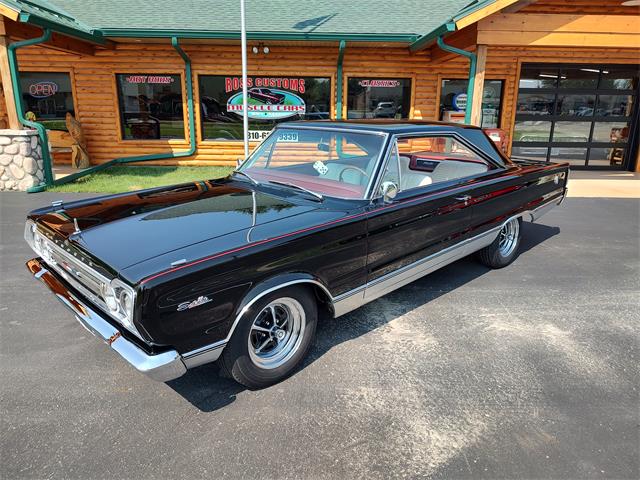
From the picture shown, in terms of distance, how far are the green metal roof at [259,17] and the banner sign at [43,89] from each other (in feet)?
6.17

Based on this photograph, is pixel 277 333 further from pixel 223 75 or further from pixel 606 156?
pixel 606 156

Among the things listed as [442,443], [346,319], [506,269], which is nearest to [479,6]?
[506,269]

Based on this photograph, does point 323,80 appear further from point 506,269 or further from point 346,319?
point 346,319

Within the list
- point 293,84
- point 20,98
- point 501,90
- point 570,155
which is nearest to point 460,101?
point 501,90

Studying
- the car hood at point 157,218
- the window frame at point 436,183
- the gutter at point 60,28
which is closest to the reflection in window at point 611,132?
the window frame at point 436,183

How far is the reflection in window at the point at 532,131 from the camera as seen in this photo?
39.6 ft

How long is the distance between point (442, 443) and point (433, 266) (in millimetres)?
1775

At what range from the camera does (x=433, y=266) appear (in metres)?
3.85

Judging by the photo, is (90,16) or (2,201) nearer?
(2,201)

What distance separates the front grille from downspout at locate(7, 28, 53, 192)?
21.8 ft

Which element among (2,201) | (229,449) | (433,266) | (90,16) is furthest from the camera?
(90,16)

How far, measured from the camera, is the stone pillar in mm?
8398

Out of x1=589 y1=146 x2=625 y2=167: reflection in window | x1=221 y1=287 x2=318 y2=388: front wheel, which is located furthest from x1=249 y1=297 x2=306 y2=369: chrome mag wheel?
x1=589 y1=146 x2=625 y2=167: reflection in window

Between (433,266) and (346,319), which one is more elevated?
(433,266)
